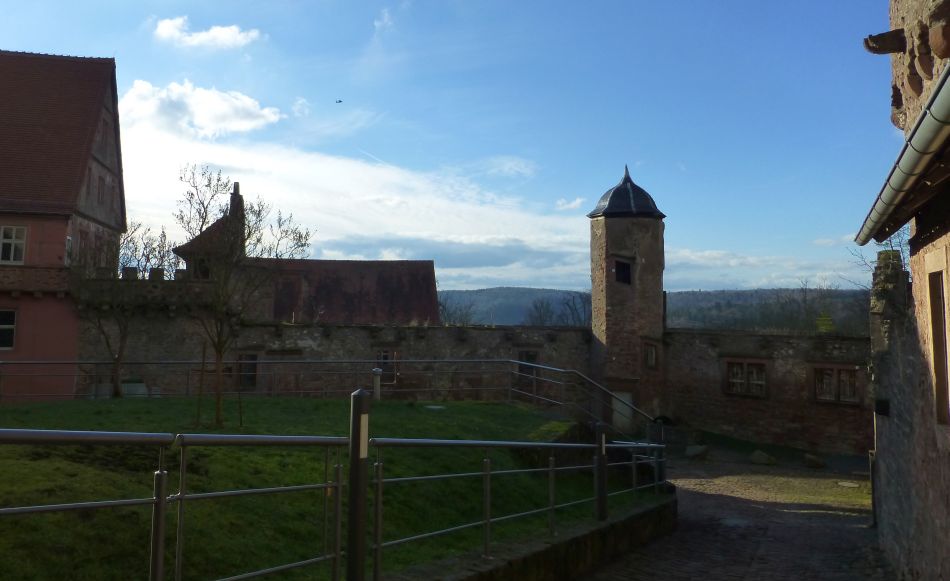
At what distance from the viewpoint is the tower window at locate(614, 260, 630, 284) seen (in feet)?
94.1

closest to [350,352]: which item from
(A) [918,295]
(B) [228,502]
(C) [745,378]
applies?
(C) [745,378]

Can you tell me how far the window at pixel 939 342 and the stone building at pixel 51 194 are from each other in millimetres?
21903

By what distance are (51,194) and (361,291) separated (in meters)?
16.1

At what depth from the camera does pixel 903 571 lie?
8250 mm

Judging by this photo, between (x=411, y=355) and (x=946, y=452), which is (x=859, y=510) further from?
(x=411, y=355)

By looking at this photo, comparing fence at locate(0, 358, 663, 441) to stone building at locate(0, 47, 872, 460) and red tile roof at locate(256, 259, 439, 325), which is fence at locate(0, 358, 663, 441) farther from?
red tile roof at locate(256, 259, 439, 325)

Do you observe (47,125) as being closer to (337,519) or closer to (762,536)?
(762,536)

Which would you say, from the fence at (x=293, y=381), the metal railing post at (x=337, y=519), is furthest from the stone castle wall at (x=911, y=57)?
the fence at (x=293, y=381)

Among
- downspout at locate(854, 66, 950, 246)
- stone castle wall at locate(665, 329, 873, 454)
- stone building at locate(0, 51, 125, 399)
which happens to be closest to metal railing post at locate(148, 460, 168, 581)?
downspout at locate(854, 66, 950, 246)

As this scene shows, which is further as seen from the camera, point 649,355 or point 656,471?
point 649,355

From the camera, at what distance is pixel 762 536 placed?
11609mm

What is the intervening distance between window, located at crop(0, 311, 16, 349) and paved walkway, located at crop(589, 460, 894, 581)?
21.7 m

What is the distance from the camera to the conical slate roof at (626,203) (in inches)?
1137

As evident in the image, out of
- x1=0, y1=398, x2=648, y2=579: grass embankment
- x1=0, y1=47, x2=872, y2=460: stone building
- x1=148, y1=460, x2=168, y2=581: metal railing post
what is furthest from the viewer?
x1=0, y1=47, x2=872, y2=460: stone building
